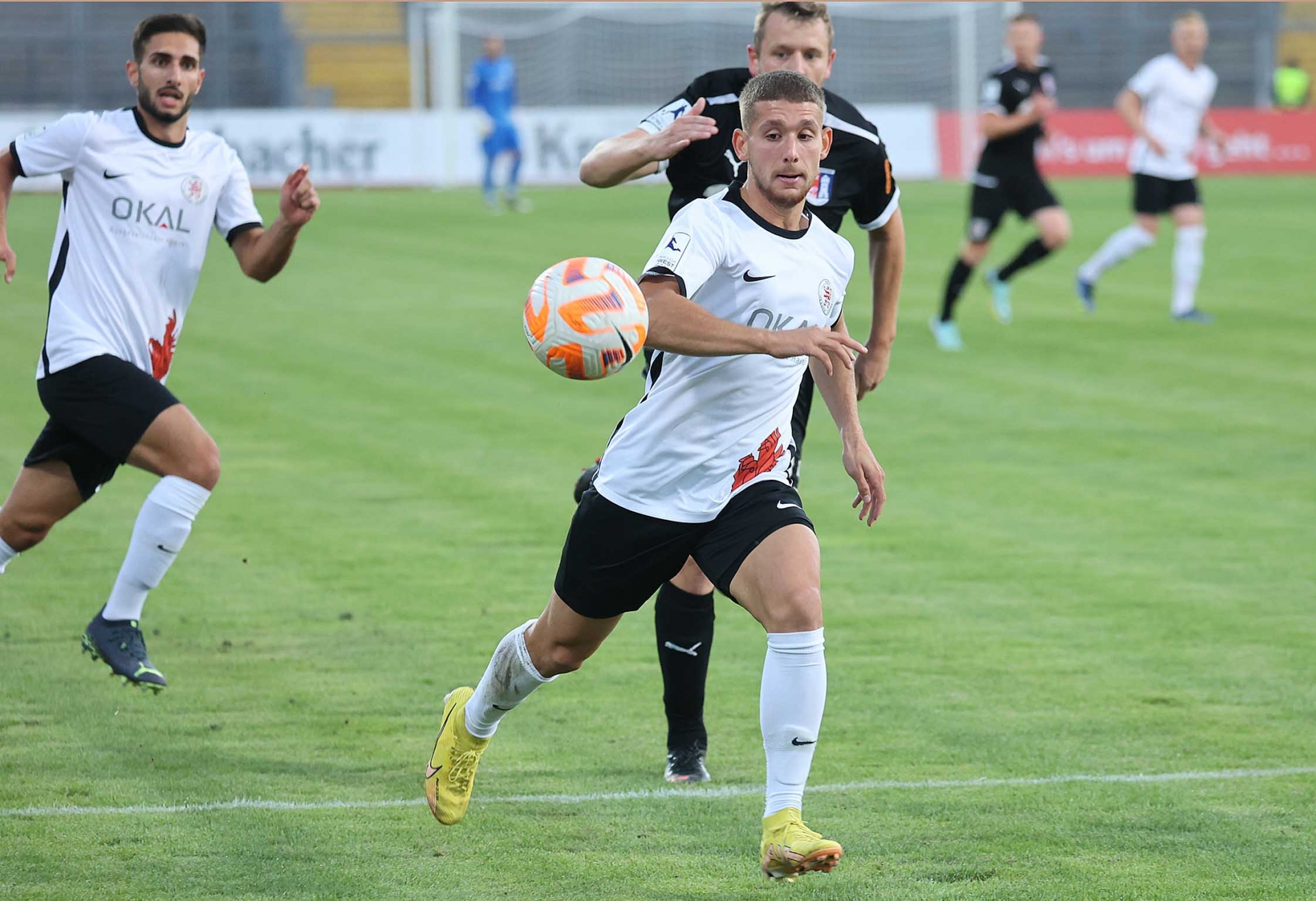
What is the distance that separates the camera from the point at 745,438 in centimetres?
472

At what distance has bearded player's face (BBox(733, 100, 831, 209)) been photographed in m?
4.56

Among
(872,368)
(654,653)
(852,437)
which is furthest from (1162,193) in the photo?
(852,437)

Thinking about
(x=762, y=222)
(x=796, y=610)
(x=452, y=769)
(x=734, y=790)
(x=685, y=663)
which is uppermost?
(x=762, y=222)

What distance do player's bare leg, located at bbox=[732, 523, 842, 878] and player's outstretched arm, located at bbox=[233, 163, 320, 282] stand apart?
92.0 inches

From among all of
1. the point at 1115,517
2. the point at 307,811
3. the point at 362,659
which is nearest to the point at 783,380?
the point at 307,811

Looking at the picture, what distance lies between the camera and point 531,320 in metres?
4.36

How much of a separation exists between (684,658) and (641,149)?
1.55 meters

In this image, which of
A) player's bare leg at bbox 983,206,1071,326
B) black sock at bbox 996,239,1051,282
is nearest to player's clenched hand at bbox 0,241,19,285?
player's bare leg at bbox 983,206,1071,326

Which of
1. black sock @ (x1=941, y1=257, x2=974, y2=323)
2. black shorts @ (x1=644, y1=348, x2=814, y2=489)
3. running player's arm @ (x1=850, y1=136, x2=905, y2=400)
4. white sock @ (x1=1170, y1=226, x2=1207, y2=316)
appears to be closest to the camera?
black shorts @ (x1=644, y1=348, x2=814, y2=489)

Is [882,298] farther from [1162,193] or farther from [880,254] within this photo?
[1162,193]

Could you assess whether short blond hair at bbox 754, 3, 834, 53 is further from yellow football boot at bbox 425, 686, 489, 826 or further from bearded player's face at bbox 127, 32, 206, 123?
yellow football boot at bbox 425, 686, 489, 826

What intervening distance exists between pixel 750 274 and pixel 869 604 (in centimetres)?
326

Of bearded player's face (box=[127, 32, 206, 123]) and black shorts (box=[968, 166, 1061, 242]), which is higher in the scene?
bearded player's face (box=[127, 32, 206, 123])

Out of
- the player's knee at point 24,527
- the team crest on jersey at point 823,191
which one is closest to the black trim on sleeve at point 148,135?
the player's knee at point 24,527
